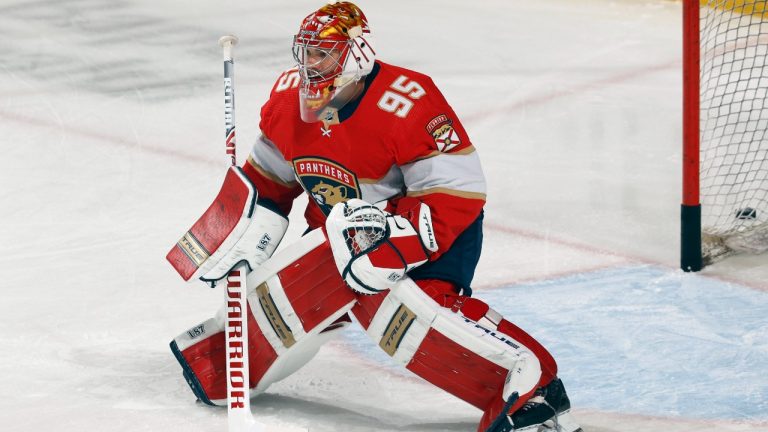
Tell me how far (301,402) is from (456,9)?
4069 millimetres

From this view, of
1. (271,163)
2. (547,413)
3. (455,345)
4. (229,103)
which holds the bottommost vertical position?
(547,413)

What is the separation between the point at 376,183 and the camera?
315cm

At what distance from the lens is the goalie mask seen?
3.07m

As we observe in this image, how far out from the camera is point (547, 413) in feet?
10.0

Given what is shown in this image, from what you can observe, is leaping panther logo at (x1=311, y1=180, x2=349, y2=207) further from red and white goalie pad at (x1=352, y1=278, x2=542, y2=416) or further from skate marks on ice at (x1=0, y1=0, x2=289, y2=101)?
skate marks on ice at (x1=0, y1=0, x2=289, y2=101)

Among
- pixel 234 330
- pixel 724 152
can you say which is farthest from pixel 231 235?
pixel 724 152

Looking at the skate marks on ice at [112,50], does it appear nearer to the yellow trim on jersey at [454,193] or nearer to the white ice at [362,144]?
the white ice at [362,144]

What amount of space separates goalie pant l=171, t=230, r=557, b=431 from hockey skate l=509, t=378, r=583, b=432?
0.03m

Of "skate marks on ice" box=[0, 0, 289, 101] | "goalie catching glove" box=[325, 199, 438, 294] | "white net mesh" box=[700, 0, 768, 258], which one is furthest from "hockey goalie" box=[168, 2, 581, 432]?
"skate marks on ice" box=[0, 0, 289, 101]

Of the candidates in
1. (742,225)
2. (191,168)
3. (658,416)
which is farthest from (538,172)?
(658,416)

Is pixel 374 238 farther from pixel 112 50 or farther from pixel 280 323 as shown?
pixel 112 50

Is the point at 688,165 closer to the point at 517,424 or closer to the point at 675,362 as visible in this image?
the point at 675,362

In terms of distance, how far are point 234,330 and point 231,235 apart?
0.23 m

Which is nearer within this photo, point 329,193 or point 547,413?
point 547,413
